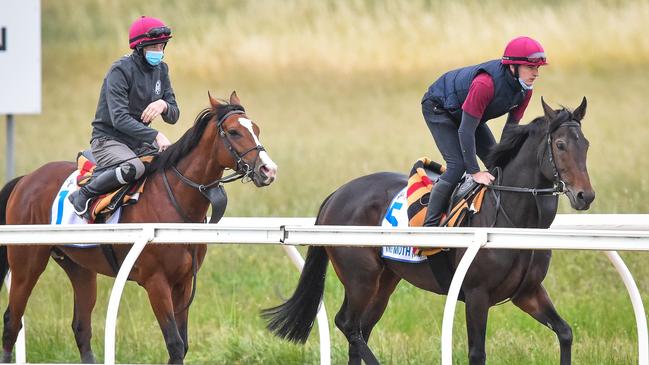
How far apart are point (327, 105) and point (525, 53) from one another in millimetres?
8807

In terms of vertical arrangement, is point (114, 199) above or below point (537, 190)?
above

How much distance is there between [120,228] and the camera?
22.0ft

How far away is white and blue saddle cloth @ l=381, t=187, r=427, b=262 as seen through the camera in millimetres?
7914

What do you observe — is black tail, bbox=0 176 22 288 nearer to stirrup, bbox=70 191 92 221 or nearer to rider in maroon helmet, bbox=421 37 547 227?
stirrup, bbox=70 191 92 221

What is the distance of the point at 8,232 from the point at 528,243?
2.55 m

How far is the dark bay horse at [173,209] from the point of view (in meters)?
7.77

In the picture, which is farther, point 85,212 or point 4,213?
point 4,213

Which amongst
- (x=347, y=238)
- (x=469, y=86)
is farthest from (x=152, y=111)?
(x=347, y=238)

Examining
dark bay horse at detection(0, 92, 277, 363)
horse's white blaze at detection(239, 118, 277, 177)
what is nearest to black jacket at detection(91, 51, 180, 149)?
dark bay horse at detection(0, 92, 277, 363)

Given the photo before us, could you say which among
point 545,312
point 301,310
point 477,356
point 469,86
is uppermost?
point 469,86

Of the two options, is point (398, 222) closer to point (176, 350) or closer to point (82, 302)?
point (176, 350)

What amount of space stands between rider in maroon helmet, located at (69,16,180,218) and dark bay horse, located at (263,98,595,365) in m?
1.15

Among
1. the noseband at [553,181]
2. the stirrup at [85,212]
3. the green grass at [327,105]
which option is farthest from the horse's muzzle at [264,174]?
the green grass at [327,105]

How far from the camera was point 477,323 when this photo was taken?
290 inches
